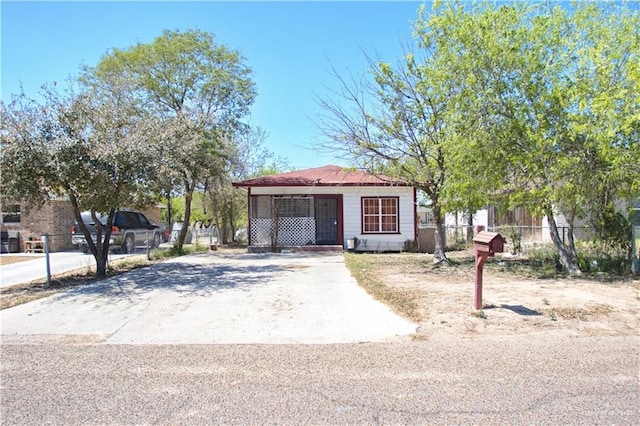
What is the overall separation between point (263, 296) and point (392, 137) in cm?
678

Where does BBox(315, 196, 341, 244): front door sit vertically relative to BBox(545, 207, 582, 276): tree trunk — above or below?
above

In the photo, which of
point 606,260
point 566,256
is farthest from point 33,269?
point 606,260

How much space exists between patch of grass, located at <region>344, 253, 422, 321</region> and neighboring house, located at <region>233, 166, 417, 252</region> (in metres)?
6.26

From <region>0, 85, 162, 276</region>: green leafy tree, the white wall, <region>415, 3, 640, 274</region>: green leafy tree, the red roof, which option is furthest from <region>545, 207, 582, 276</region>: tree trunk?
<region>0, 85, 162, 276</region>: green leafy tree

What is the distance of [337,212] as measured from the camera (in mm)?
19875

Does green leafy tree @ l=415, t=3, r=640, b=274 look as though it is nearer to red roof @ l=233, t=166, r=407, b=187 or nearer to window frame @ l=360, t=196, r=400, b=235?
red roof @ l=233, t=166, r=407, b=187

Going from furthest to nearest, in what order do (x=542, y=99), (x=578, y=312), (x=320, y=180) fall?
(x=320, y=180) → (x=542, y=99) → (x=578, y=312)

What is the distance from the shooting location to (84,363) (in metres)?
4.93

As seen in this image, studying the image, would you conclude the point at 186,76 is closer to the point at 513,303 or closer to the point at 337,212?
the point at 337,212

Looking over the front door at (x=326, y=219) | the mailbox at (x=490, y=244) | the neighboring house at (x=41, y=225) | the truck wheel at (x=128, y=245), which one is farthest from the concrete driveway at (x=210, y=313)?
the neighboring house at (x=41, y=225)

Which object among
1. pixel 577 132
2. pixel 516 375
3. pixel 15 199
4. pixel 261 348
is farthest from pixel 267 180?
pixel 516 375

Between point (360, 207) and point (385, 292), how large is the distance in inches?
436

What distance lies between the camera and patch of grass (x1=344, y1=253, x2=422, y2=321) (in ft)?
23.4

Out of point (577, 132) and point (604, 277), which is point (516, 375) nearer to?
point (577, 132)
